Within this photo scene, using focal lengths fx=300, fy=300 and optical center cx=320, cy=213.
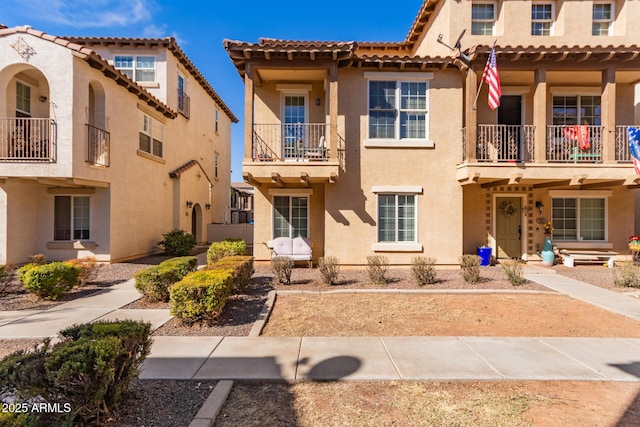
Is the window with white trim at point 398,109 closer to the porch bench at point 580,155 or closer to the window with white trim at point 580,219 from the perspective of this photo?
the porch bench at point 580,155

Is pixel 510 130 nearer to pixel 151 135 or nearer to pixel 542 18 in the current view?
pixel 542 18

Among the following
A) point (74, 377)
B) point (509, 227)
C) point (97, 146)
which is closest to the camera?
point (74, 377)

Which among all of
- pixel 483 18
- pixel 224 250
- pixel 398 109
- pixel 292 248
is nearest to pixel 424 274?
pixel 292 248

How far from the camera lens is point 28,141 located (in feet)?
33.1

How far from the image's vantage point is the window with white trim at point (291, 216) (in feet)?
38.5

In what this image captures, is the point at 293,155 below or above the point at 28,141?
below

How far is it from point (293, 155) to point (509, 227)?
9.34 meters

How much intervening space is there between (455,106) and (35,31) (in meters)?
14.7

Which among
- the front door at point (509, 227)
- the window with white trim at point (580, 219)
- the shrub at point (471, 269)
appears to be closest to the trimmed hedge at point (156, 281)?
the shrub at point (471, 269)

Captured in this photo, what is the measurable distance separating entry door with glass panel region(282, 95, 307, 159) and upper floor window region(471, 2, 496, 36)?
772 cm

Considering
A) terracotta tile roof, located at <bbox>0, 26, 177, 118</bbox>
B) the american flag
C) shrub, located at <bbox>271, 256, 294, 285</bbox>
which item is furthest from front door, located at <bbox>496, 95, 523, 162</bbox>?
terracotta tile roof, located at <bbox>0, 26, 177, 118</bbox>

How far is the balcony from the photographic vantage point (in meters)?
10.2

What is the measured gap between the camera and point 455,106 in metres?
11.2

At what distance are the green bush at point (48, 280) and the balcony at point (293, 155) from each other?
18.1 ft
